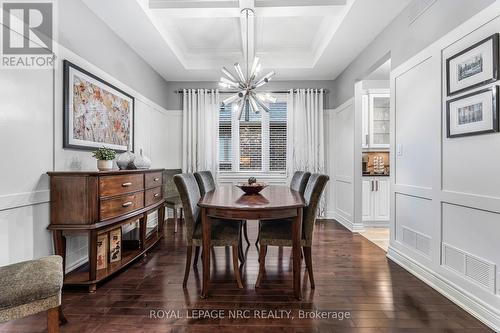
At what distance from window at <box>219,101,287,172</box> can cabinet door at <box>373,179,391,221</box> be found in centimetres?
174

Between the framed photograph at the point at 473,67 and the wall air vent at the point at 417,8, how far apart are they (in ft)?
2.15

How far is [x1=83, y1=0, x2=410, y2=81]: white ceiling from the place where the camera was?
9.34ft

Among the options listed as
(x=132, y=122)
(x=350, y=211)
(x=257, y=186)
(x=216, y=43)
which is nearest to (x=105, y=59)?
(x=132, y=122)

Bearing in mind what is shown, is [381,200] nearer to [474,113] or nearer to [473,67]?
[474,113]

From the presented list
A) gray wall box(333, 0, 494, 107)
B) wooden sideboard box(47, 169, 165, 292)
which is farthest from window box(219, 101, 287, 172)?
wooden sideboard box(47, 169, 165, 292)

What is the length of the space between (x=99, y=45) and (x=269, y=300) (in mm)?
3215

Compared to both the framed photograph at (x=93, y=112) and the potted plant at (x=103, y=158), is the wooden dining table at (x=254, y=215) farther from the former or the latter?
the framed photograph at (x=93, y=112)

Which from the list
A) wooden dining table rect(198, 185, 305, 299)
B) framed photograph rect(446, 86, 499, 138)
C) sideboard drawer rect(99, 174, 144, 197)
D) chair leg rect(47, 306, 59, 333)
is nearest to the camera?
chair leg rect(47, 306, 59, 333)

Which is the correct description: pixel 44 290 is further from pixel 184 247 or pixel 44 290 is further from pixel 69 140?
pixel 184 247

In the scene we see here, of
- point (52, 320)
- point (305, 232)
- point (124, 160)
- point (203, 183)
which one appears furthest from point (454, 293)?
point (124, 160)

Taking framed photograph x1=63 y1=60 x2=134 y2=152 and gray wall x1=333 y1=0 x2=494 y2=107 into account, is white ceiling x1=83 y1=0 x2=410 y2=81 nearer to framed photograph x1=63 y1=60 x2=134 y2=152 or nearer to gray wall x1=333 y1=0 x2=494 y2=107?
gray wall x1=333 y1=0 x2=494 y2=107

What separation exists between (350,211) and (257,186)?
7.81 feet

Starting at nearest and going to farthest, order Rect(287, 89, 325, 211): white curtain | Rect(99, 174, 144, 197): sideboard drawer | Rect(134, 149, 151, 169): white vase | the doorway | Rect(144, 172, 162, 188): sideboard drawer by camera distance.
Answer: Rect(99, 174, 144, 197): sideboard drawer → Rect(134, 149, 151, 169): white vase → Rect(144, 172, 162, 188): sideboard drawer → the doorway → Rect(287, 89, 325, 211): white curtain

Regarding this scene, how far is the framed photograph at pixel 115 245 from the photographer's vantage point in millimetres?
2545
